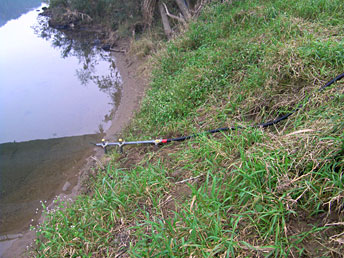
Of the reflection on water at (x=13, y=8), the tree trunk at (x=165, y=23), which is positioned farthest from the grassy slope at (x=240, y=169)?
the reflection on water at (x=13, y=8)

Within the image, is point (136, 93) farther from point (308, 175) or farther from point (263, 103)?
point (308, 175)

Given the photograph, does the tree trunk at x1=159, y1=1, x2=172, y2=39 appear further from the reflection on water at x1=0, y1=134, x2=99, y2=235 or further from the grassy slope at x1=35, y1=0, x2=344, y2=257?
the reflection on water at x1=0, y1=134, x2=99, y2=235

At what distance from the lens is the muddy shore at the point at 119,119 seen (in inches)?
142

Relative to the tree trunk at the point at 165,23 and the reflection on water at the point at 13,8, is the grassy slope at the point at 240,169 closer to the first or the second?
the tree trunk at the point at 165,23

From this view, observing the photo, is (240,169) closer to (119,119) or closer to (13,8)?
(119,119)

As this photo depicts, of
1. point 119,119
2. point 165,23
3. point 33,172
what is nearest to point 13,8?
point 165,23

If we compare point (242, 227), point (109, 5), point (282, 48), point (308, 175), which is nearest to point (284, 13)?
point (282, 48)

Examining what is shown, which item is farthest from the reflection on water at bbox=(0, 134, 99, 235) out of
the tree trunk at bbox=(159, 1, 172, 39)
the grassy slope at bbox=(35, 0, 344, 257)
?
the tree trunk at bbox=(159, 1, 172, 39)

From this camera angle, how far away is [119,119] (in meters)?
6.30

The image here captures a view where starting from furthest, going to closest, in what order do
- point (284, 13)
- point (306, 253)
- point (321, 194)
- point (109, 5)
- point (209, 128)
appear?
point (109, 5) → point (284, 13) → point (209, 128) → point (321, 194) → point (306, 253)

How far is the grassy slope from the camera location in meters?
1.71

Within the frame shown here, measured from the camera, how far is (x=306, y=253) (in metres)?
1.53

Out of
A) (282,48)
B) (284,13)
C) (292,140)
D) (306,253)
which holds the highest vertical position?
(284,13)

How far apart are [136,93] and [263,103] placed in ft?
14.7
